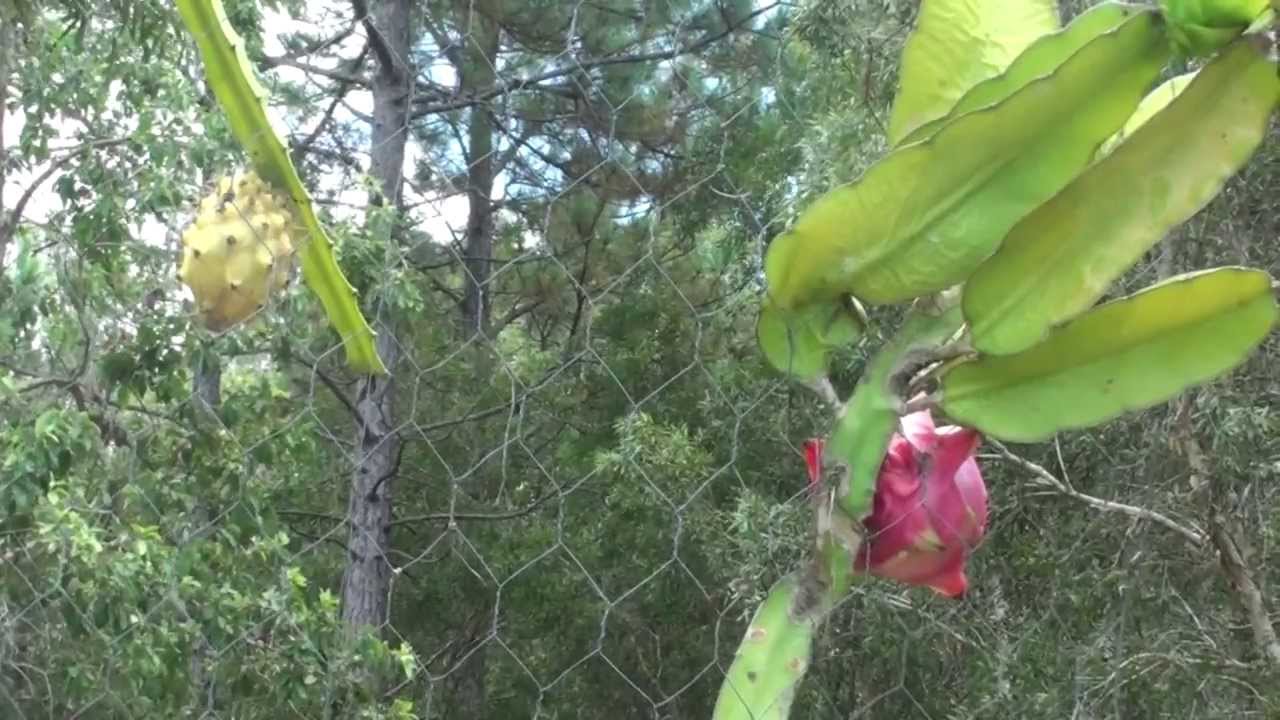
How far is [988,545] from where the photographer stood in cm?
93

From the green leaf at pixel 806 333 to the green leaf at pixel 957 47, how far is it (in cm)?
6

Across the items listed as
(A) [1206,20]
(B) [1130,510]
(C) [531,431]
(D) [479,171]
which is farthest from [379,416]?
(A) [1206,20]

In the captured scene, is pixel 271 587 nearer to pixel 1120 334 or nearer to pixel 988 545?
pixel 988 545

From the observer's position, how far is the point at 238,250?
19.2 inches

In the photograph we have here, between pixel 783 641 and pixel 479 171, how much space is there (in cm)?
120

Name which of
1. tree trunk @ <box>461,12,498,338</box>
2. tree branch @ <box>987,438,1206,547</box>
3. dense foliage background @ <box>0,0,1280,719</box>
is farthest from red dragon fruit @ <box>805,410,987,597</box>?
tree trunk @ <box>461,12,498,338</box>

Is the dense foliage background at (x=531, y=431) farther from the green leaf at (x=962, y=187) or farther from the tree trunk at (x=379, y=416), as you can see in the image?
the green leaf at (x=962, y=187)

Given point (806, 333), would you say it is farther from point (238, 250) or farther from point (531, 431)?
point (531, 431)

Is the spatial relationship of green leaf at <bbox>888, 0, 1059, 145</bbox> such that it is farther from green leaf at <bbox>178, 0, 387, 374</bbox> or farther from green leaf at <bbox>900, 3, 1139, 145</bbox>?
green leaf at <bbox>178, 0, 387, 374</bbox>

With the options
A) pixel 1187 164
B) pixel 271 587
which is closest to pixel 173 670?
pixel 271 587

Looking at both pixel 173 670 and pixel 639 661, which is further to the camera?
pixel 639 661

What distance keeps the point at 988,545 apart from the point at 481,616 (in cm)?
92

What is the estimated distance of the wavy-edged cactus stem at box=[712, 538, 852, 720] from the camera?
0.36 meters

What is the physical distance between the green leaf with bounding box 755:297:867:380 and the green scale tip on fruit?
→ 20 cm
